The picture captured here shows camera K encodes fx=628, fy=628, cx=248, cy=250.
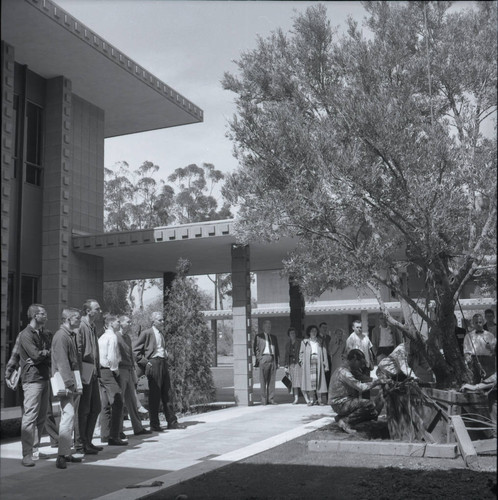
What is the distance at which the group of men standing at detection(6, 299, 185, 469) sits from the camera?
7414 millimetres

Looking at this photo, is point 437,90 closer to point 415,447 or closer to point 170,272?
point 415,447

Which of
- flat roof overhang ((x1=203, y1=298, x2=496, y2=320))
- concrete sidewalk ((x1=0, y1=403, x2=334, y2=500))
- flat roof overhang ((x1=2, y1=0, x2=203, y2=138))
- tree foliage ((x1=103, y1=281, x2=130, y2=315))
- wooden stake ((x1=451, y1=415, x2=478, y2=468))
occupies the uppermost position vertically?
flat roof overhang ((x1=2, y1=0, x2=203, y2=138))

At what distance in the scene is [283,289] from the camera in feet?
126

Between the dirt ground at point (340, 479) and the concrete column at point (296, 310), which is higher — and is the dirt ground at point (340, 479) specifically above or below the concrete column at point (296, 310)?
below

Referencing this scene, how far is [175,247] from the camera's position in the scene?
14836 mm

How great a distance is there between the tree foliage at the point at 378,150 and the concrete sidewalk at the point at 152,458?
2563 millimetres

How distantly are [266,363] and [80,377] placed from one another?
6.74m

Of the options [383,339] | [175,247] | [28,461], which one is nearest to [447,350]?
[28,461]

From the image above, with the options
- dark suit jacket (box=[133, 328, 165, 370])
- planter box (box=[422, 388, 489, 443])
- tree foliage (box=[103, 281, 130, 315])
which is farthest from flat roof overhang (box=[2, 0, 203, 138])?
tree foliage (box=[103, 281, 130, 315])

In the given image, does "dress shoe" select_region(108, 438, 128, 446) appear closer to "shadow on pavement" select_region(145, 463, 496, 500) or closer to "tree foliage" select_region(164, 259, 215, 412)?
"shadow on pavement" select_region(145, 463, 496, 500)

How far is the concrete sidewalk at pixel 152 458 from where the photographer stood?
625 cm

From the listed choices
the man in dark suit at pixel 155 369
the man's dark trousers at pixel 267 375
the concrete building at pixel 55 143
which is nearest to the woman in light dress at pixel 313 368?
the man's dark trousers at pixel 267 375

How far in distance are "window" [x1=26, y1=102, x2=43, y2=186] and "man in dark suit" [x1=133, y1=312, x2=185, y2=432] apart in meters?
6.04

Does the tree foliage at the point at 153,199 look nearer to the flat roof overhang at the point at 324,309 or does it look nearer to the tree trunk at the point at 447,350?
the flat roof overhang at the point at 324,309
